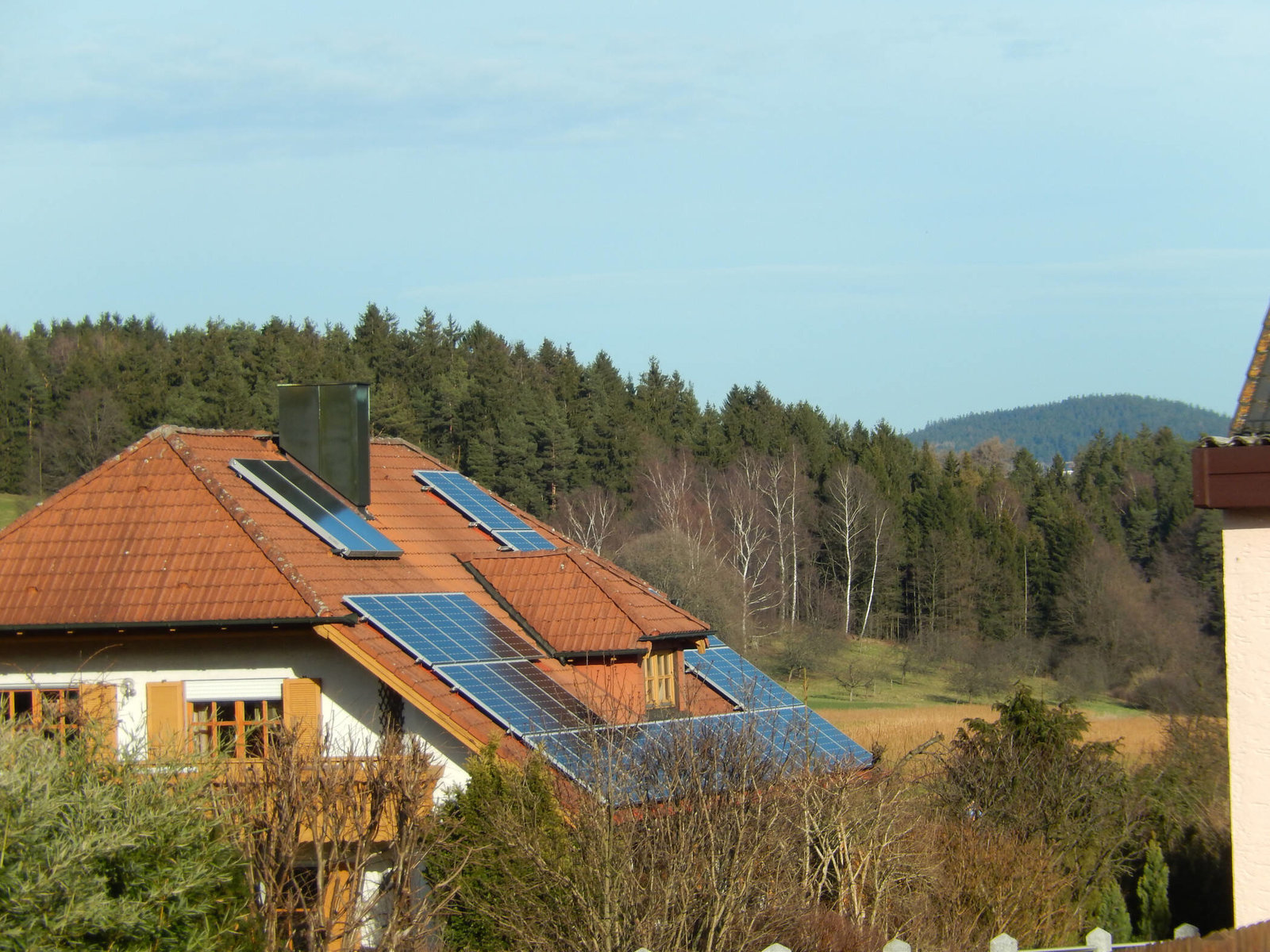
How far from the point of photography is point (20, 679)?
17.7 meters


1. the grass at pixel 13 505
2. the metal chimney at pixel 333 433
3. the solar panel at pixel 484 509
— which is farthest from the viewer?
the grass at pixel 13 505

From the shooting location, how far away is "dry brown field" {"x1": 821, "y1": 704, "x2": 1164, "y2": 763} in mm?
33562

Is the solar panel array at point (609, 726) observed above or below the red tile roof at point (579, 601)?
below

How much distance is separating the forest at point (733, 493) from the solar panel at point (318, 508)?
4291cm

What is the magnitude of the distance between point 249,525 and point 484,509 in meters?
5.91

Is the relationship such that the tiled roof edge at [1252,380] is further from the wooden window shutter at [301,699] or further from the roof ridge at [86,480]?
the roof ridge at [86,480]

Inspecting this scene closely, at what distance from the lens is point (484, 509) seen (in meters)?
23.4

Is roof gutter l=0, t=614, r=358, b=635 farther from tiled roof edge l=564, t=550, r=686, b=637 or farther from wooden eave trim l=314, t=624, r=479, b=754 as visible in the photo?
tiled roof edge l=564, t=550, r=686, b=637

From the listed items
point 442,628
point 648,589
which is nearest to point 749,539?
point 648,589

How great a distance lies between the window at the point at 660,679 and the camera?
19.8 meters

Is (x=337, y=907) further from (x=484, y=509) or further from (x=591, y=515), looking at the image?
(x=591, y=515)

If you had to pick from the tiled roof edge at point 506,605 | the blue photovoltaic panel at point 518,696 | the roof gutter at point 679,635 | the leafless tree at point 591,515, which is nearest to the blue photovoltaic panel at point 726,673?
the roof gutter at point 679,635

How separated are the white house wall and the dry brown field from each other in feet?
45.7

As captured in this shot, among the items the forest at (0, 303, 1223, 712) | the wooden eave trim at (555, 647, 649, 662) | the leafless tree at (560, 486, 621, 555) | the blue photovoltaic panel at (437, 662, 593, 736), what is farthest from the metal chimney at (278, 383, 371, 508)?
the leafless tree at (560, 486, 621, 555)
